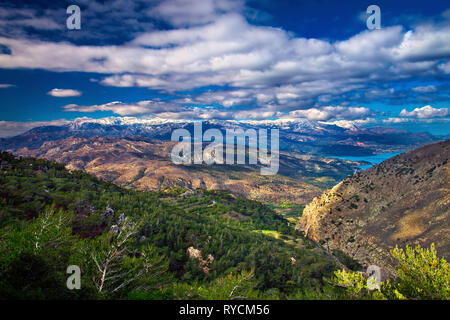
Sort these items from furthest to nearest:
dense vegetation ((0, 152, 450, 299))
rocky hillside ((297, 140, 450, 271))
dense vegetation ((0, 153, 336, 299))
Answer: rocky hillside ((297, 140, 450, 271)) < dense vegetation ((0, 152, 450, 299)) < dense vegetation ((0, 153, 336, 299))

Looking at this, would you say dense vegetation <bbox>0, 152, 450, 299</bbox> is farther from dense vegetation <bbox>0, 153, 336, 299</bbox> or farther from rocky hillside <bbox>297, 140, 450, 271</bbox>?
rocky hillside <bbox>297, 140, 450, 271</bbox>

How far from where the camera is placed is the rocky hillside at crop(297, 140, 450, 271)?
8362 centimetres

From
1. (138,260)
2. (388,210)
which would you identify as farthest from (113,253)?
(388,210)

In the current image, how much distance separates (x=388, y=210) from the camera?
10212 centimetres

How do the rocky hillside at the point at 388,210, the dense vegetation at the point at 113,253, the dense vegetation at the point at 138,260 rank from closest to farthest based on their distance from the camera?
the dense vegetation at the point at 113,253, the dense vegetation at the point at 138,260, the rocky hillside at the point at 388,210

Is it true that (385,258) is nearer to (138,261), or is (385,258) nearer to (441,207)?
(441,207)

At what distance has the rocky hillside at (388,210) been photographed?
8362cm

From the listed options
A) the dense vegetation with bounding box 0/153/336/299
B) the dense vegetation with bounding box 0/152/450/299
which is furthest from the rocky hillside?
the dense vegetation with bounding box 0/153/336/299

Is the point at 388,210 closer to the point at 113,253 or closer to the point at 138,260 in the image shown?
the point at 138,260

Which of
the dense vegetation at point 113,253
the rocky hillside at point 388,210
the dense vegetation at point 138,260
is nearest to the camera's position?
the dense vegetation at point 113,253

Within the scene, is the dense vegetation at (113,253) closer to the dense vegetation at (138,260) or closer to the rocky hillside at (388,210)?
the dense vegetation at (138,260)

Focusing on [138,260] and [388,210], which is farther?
[388,210]

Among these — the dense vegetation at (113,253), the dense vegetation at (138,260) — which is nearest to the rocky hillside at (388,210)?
the dense vegetation at (138,260)
